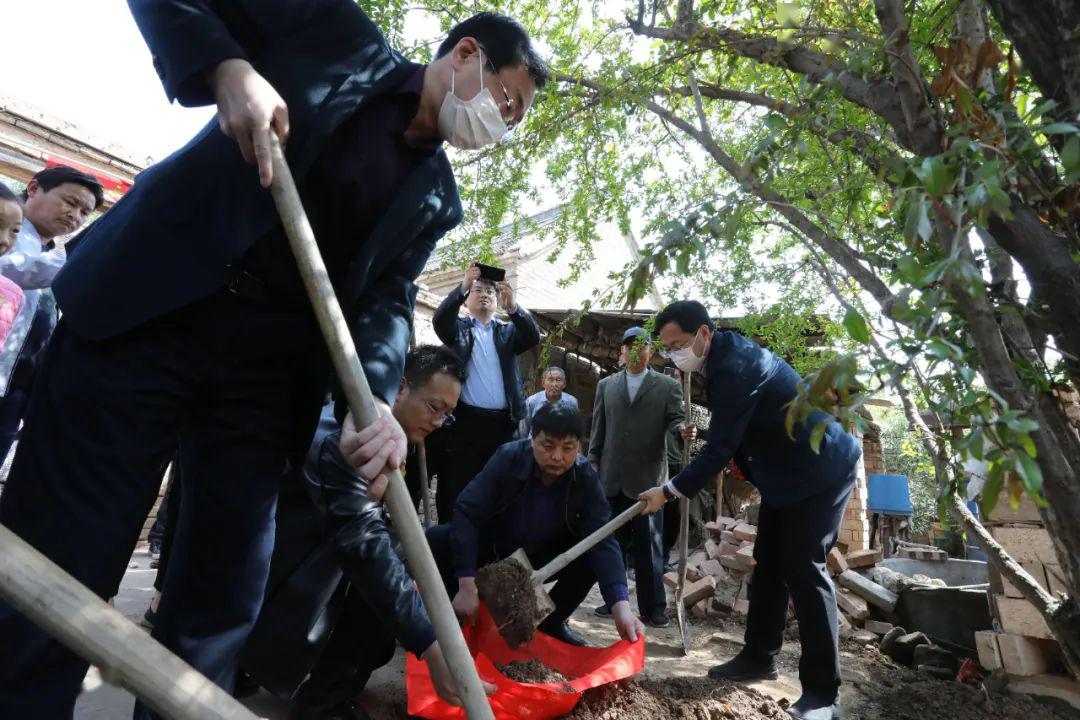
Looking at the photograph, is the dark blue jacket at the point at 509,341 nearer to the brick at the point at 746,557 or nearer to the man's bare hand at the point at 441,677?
the brick at the point at 746,557

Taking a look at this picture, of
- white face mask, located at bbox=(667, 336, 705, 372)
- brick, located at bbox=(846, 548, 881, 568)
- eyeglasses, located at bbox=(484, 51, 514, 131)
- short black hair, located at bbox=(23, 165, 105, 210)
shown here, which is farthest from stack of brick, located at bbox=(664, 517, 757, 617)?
short black hair, located at bbox=(23, 165, 105, 210)

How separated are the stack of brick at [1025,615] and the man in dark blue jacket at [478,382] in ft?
9.65

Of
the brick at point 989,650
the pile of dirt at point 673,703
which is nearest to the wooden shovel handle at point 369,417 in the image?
the pile of dirt at point 673,703

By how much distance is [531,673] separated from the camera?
2.84 m

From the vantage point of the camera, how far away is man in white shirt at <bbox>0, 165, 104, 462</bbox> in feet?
10.1

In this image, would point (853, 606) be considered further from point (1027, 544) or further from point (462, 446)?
point (462, 446)

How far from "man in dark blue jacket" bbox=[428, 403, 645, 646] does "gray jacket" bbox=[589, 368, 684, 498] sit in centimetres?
165

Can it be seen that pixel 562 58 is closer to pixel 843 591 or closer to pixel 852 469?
pixel 852 469

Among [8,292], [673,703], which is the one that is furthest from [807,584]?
[8,292]

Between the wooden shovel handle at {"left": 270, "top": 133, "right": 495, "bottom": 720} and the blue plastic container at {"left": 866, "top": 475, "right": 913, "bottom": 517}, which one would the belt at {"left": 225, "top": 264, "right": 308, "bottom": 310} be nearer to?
the wooden shovel handle at {"left": 270, "top": 133, "right": 495, "bottom": 720}

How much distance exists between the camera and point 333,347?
1.29m

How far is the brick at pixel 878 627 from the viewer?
194 inches

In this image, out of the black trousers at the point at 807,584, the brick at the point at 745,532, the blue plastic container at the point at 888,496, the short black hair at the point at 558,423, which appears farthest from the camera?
the blue plastic container at the point at 888,496

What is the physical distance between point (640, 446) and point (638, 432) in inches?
4.7
